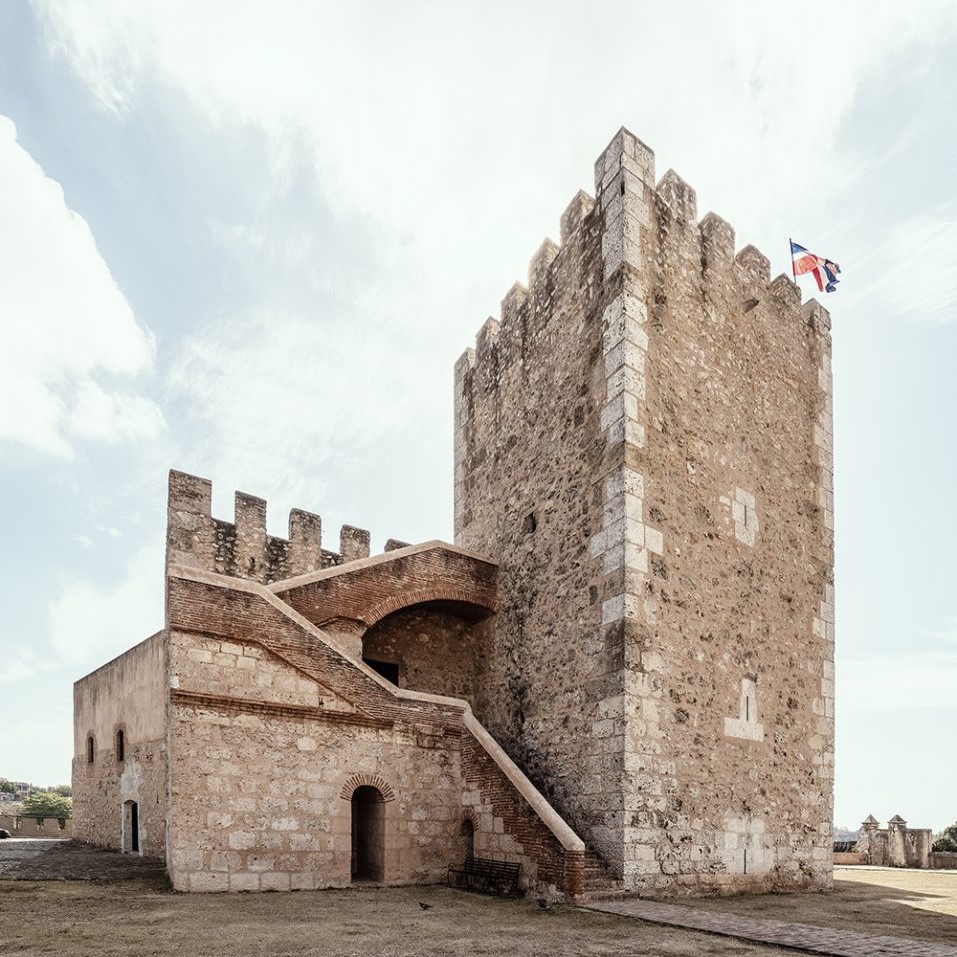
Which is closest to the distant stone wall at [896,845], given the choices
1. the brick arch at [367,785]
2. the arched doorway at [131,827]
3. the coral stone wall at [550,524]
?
the coral stone wall at [550,524]

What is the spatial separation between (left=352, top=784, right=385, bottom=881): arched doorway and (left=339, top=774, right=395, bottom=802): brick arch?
51mm

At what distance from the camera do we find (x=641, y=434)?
10.2 metres

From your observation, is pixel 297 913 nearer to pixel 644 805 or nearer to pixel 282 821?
pixel 282 821

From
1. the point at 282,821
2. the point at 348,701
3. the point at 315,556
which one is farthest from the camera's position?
the point at 315,556

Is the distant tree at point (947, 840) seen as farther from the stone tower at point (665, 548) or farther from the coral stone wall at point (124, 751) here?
the coral stone wall at point (124, 751)

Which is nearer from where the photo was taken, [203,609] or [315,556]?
[203,609]

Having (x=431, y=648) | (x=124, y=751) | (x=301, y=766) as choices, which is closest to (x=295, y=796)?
(x=301, y=766)

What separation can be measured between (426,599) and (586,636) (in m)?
2.75

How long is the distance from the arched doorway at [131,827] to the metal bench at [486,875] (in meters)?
8.74

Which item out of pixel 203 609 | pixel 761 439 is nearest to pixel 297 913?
pixel 203 609

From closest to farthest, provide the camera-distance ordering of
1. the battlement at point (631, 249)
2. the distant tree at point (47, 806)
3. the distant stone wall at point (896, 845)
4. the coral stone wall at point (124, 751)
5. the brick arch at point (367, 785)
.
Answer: the brick arch at point (367, 785) < the battlement at point (631, 249) < the coral stone wall at point (124, 751) < the distant stone wall at point (896, 845) < the distant tree at point (47, 806)

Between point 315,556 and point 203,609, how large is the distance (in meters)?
6.72

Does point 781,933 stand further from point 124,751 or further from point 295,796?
point 124,751

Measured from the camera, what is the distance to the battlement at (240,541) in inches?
566
